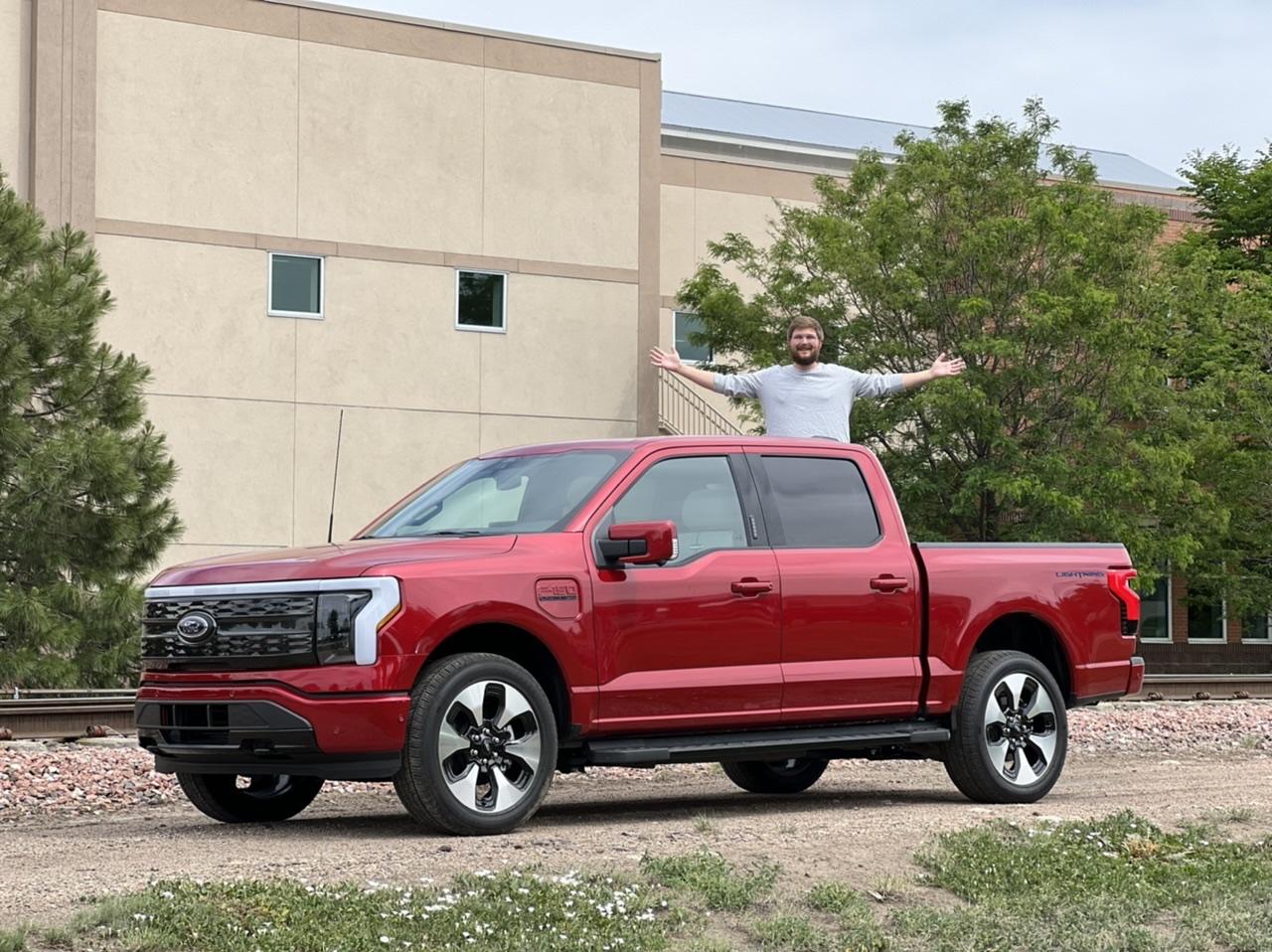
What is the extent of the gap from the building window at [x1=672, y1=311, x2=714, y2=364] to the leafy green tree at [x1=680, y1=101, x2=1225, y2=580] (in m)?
1.87

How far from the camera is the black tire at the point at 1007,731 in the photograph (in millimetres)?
10844

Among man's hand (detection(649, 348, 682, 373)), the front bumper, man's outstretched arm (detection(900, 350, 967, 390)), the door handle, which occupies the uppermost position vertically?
man's hand (detection(649, 348, 682, 373))

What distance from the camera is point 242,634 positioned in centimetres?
891

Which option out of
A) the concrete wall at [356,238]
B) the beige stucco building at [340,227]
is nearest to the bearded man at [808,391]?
the beige stucco building at [340,227]

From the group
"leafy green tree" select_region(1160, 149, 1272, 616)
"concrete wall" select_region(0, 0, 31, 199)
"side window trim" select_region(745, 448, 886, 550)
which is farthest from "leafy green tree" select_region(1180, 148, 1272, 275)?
"side window trim" select_region(745, 448, 886, 550)

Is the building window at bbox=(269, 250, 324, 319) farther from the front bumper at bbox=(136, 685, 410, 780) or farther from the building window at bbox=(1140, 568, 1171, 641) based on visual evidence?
the front bumper at bbox=(136, 685, 410, 780)

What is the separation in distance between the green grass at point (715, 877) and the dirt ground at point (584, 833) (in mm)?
133

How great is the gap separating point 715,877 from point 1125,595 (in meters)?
4.84

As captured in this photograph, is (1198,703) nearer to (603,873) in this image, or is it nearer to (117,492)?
(117,492)

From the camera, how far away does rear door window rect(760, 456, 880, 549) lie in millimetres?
10414

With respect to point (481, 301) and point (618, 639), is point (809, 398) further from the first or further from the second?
point (481, 301)

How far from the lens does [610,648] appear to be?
9484 mm

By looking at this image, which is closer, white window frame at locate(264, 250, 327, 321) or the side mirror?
the side mirror

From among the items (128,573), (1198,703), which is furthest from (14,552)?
(1198,703)
